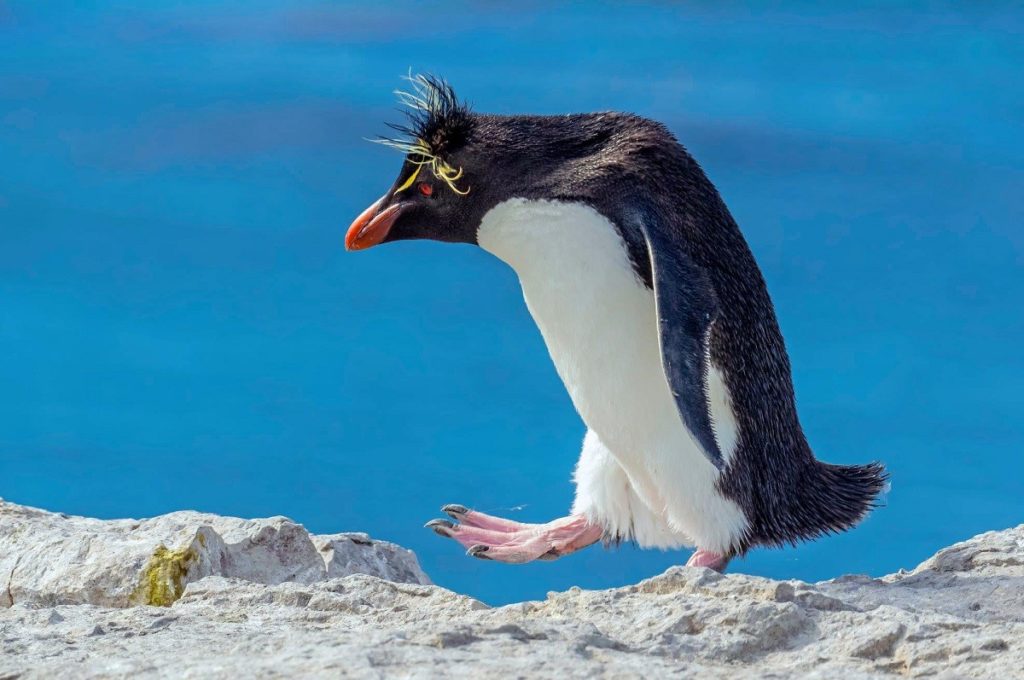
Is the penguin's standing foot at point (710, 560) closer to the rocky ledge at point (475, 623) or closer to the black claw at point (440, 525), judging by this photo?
the rocky ledge at point (475, 623)

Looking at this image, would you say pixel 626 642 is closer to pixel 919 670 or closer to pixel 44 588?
pixel 919 670

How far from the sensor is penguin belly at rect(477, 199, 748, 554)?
11.0ft

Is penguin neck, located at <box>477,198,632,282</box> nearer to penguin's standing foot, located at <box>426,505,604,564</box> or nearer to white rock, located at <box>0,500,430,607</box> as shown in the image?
penguin's standing foot, located at <box>426,505,604,564</box>

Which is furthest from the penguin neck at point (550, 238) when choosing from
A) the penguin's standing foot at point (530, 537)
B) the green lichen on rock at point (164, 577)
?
the green lichen on rock at point (164, 577)

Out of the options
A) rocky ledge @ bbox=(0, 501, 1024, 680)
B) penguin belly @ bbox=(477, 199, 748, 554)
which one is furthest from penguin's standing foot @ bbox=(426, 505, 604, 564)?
rocky ledge @ bbox=(0, 501, 1024, 680)

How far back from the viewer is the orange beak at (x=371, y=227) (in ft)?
12.2

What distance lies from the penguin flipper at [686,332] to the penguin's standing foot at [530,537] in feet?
2.19

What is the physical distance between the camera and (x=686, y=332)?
3182mm

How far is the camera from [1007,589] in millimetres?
2898

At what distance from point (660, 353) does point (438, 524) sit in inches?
35.0

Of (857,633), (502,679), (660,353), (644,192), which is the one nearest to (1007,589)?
(857,633)

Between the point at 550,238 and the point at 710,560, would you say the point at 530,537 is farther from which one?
the point at 550,238

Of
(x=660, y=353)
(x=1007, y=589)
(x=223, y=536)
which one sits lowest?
(x=1007, y=589)

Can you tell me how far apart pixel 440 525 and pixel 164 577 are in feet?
2.78
